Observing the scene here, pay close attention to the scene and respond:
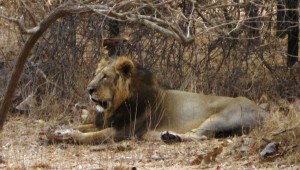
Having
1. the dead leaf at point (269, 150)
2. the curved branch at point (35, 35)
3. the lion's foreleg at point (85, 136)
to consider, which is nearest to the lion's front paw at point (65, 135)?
the lion's foreleg at point (85, 136)

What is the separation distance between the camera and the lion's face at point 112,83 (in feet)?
31.1

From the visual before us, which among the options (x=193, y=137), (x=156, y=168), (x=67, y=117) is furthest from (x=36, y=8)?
(x=156, y=168)

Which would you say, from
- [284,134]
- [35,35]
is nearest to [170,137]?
[284,134]

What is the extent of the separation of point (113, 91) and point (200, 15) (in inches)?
75.6

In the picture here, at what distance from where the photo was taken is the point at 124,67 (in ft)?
31.6

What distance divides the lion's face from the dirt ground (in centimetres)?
50

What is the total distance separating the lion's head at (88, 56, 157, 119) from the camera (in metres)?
9.48

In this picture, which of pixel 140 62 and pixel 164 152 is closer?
pixel 164 152

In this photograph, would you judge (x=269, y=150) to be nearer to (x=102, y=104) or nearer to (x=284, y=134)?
(x=284, y=134)

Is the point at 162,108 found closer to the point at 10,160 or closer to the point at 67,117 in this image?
the point at 67,117

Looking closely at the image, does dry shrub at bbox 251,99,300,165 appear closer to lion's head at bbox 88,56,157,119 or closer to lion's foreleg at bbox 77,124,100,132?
lion's head at bbox 88,56,157,119

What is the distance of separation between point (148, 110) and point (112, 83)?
0.50m

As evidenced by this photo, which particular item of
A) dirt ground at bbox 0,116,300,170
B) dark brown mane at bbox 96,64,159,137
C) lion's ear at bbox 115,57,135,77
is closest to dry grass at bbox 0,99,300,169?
dirt ground at bbox 0,116,300,170

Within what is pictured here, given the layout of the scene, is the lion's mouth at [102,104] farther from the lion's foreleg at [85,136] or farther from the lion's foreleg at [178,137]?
the lion's foreleg at [178,137]
